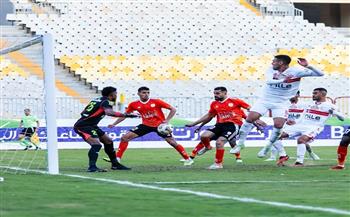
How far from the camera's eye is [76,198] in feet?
37.7

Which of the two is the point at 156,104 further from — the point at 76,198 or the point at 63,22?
the point at 63,22

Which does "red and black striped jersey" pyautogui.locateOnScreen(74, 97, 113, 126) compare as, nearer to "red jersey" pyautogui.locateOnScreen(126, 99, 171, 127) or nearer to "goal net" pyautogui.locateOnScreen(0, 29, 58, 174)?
"goal net" pyautogui.locateOnScreen(0, 29, 58, 174)

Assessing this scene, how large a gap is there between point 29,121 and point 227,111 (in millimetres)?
11716

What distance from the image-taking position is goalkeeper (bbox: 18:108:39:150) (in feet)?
92.4

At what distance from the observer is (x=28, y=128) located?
31.0 m

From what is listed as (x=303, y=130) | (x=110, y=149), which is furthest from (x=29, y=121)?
(x=110, y=149)

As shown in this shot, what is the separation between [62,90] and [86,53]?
9.70ft

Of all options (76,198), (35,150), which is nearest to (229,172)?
(76,198)

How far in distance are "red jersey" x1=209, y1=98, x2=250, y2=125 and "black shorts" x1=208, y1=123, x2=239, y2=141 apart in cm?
19

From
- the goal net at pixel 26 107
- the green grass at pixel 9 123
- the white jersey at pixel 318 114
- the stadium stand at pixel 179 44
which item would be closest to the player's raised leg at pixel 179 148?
the goal net at pixel 26 107

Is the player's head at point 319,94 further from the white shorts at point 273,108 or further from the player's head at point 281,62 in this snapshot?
the player's head at point 281,62

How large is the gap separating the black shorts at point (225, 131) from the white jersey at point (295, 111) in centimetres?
344

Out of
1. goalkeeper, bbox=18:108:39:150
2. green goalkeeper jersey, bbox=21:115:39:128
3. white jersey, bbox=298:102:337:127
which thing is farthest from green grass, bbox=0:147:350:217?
green goalkeeper jersey, bbox=21:115:39:128

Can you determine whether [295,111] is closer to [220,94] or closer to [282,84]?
[220,94]
